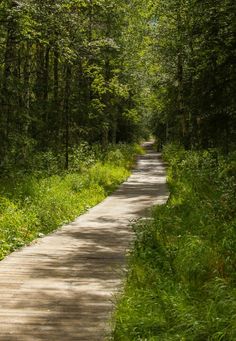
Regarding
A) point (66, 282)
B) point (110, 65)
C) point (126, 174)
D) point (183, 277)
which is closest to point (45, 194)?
point (66, 282)

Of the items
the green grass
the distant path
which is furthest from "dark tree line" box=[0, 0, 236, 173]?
the distant path

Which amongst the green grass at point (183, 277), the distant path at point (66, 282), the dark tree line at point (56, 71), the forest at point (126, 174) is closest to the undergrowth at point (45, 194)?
the forest at point (126, 174)

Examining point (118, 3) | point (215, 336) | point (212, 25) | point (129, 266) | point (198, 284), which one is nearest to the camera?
point (215, 336)

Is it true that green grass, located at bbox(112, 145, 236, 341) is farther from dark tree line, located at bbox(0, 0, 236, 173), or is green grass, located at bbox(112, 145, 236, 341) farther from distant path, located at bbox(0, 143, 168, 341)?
dark tree line, located at bbox(0, 0, 236, 173)

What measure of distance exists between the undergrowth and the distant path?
46cm

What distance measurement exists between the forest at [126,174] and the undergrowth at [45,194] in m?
→ 0.05

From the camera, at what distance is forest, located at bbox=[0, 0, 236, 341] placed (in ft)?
20.6

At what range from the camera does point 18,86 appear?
20.2 m

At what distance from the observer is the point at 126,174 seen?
92.1 ft

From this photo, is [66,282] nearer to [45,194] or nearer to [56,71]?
[45,194]

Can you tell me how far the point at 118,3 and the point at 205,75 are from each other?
1487 centimetres

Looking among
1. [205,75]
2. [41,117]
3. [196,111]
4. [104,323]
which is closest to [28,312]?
[104,323]

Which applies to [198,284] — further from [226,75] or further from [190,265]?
[226,75]

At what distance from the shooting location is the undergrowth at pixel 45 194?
36.9ft
